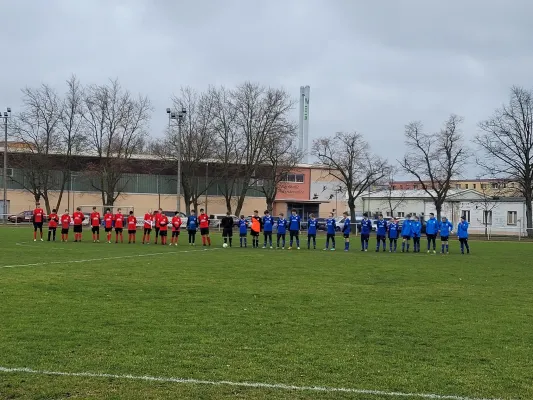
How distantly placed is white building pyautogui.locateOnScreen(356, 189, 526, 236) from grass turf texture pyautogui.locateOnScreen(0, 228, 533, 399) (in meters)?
43.9

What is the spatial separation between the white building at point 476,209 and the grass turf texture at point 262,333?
144 feet

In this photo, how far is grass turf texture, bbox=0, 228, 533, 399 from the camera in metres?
6.20

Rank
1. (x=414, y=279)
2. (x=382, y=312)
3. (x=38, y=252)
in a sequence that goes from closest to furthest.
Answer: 1. (x=382, y=312)
2. (x=414, y=279)
3. (x=38, y=252)

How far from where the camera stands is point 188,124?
2655 inches

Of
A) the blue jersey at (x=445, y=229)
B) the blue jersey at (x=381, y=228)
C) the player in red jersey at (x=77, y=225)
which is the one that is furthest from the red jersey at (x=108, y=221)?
the blue jersey at (x=445, y=229)

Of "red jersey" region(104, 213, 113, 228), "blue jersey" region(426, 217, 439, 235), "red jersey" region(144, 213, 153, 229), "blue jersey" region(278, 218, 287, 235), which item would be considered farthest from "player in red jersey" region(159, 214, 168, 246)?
"blue jersey" region(426, 217, 439, 235)

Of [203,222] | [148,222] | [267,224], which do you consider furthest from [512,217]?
[148,222]

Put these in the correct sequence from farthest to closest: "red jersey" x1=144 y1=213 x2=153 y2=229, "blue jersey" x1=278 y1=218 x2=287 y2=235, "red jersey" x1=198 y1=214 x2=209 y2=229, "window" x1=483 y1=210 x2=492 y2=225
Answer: "window" x1=483 y1=210 x2=492 y2=225 < "red jersey" x1=144 y1=213 x2=153 y2=229 < "red jersey" x1=198 y1=214 x2=209 y2=229 < "blue jersey" x1=278 y1=218 x2=287 y2=235

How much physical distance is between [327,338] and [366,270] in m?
10.5

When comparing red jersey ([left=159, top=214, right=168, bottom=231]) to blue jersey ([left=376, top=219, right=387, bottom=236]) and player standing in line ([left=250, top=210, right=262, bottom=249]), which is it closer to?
player standing in line ([left=250, top=210, right=262, bottom=249])

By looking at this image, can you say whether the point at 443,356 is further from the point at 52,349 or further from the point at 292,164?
the point at 292,164

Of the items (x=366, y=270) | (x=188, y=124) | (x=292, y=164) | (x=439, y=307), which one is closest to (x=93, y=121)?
(x=188, y=124)

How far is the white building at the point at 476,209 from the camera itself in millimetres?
60344

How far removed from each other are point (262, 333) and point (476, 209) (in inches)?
2377
